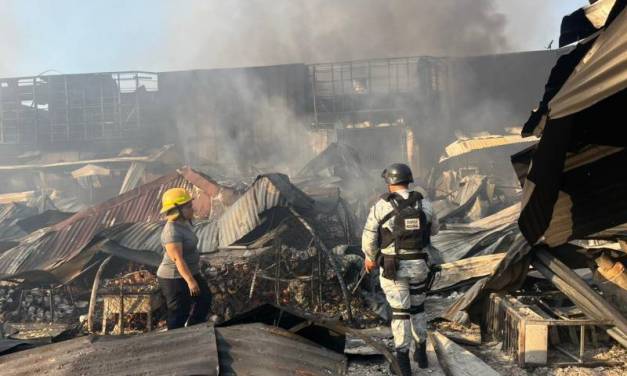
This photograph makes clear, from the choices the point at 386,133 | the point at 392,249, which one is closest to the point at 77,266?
the point at 392,249

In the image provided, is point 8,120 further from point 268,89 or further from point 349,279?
point 349,279

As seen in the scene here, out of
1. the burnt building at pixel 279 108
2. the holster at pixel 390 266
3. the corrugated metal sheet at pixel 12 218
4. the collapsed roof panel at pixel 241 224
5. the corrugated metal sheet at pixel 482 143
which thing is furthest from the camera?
the burnt building at pixel 279 108

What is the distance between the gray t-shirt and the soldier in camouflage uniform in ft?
5.10

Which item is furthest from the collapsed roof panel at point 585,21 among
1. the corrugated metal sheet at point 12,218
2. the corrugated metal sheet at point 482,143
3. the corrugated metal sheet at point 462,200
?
the corrugated metal sheet at point 482,143

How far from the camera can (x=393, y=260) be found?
3.50 meters

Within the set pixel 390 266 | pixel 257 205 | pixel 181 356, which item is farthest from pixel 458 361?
pixel 257 205

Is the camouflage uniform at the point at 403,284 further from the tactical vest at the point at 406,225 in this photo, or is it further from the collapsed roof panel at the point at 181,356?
the collapsed roof panel at the point at 181,356

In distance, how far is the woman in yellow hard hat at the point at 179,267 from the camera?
3.90 m

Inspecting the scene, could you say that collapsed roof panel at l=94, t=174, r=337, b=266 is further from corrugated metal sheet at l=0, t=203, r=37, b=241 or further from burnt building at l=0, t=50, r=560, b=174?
burnt building at l=0, t=50, r=560, b=174

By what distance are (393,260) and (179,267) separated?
179 centimetres

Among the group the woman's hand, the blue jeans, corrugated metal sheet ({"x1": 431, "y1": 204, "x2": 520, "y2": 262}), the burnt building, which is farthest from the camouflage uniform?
the burnt building

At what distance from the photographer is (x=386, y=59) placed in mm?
19094

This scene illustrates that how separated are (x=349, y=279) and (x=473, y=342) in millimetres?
1898

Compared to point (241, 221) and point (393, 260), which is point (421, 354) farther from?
point (241, 221)
